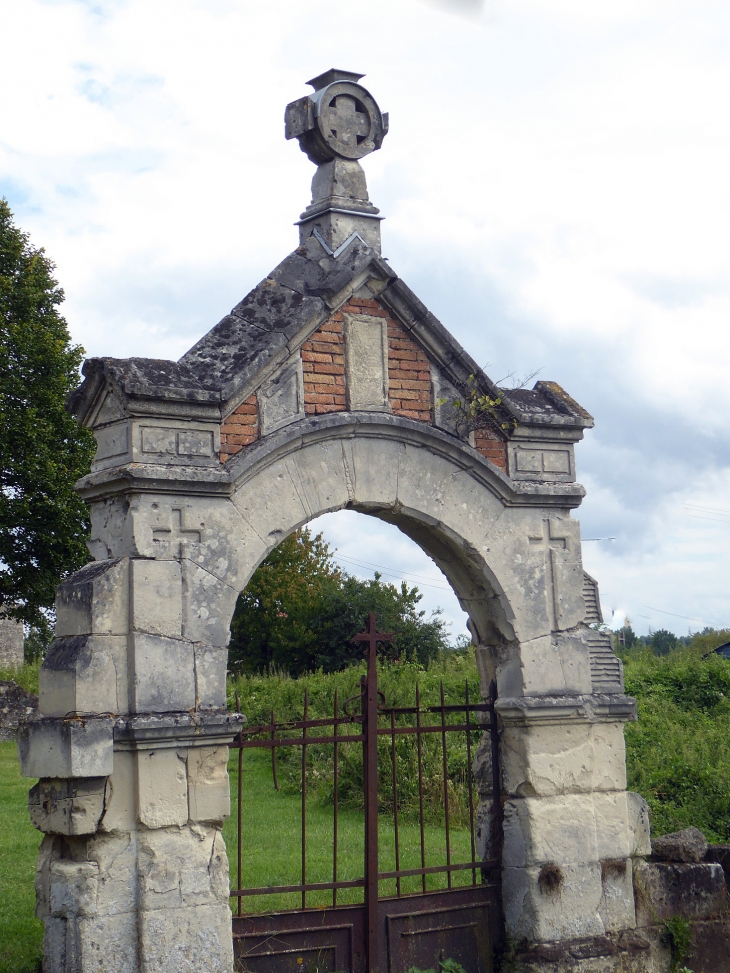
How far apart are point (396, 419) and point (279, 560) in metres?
19.5

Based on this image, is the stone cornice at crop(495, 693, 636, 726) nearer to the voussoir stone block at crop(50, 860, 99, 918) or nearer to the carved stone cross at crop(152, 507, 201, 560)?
the carved stone cross at crop(152, 507, 201, 560)

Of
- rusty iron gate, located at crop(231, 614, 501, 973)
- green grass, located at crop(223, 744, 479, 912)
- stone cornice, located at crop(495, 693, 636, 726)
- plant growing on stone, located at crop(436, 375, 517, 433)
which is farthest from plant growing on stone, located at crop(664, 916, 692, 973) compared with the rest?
plant growing on stone, located at crop(436, 375, 517, 433)

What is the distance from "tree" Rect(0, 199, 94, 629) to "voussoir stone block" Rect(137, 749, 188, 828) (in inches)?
489

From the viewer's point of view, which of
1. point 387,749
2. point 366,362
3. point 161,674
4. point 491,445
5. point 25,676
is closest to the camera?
point 161,674

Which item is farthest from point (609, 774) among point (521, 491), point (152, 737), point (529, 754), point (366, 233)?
point (366, 233)

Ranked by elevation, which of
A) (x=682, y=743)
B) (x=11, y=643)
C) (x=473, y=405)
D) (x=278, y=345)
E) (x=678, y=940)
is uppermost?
(x=278, y=345)

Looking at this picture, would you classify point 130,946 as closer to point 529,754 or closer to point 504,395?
point 529,754

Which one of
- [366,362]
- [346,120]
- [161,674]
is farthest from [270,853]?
[346,120]

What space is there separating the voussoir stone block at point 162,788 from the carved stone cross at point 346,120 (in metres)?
3.66

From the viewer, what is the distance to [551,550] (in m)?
6.55

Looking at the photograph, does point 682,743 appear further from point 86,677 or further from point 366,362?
point 86,677

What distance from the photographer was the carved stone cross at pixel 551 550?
645 cm

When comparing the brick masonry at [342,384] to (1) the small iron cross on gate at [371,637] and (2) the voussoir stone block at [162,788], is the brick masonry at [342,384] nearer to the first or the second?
(1) the small iron cross on gate at [371,637]

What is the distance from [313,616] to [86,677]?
1797 cm
